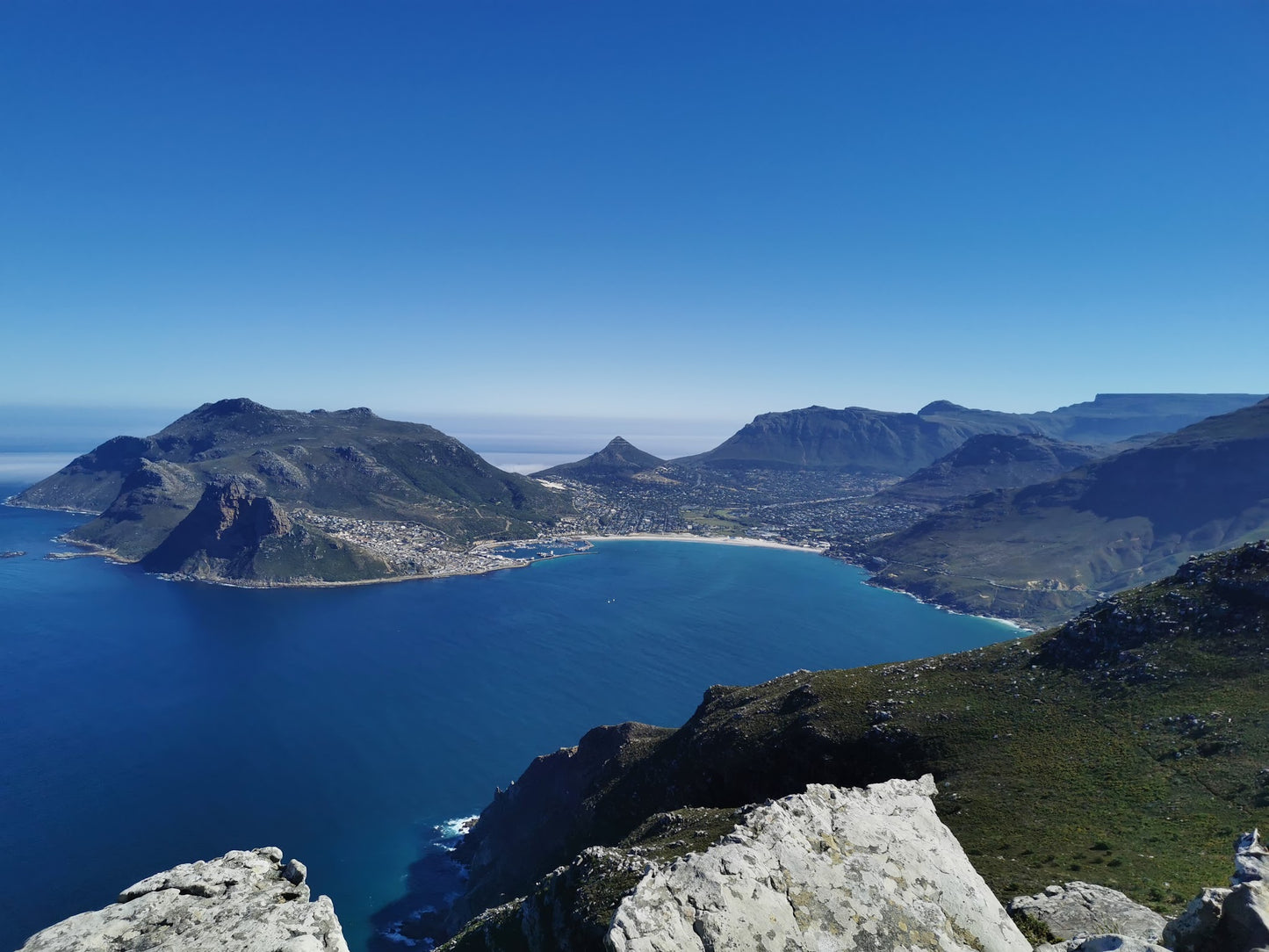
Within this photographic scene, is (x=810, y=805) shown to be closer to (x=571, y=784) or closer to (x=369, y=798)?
(x=571, y=784)

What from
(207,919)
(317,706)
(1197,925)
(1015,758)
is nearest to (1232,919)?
(1197,925)

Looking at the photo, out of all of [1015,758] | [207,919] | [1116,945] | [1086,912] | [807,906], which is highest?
[1116,945]

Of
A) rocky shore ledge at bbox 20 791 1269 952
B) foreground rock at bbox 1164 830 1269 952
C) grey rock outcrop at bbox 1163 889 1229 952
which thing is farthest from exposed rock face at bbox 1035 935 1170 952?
foreground rock at bbox 1164 830 1269 952

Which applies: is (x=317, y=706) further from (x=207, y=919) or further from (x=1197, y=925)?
(x=1197, y=925)

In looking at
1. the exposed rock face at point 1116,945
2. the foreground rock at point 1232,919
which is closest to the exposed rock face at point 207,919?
the exposed rock face at point 1116,945

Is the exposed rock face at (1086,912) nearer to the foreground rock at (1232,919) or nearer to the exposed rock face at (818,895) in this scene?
the exposed rock face at (818,895)

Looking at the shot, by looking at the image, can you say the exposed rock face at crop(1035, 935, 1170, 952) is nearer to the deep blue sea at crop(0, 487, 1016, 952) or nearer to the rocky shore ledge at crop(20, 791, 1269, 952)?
the rocky shore ledge at crop(20, 791, 1269, 952)
